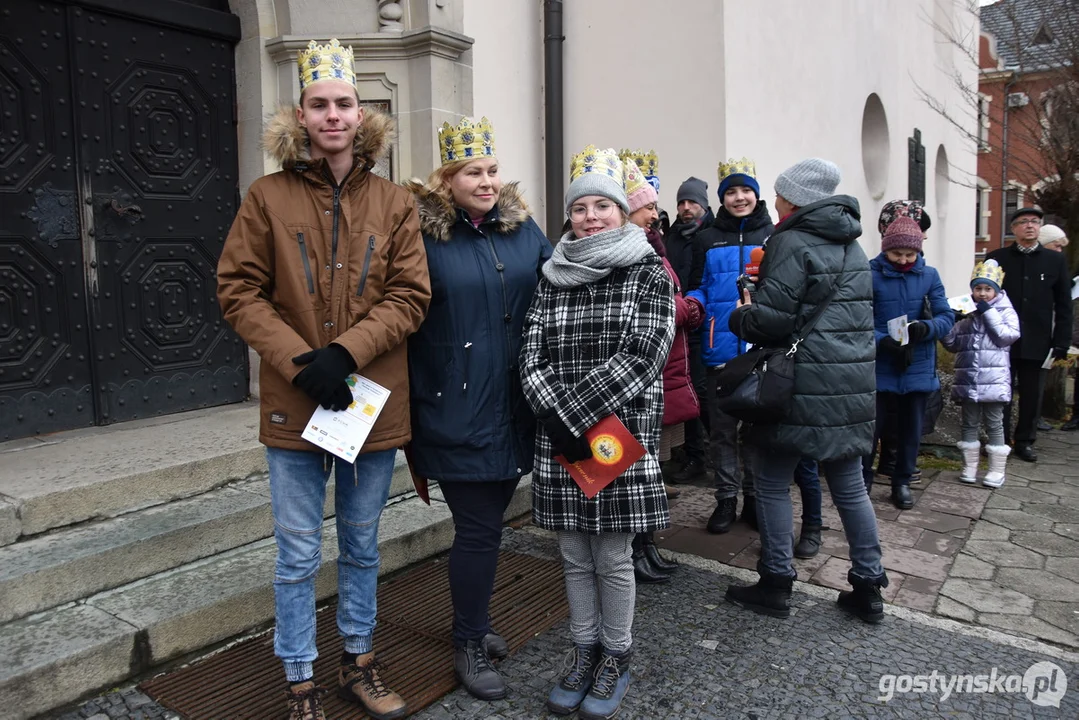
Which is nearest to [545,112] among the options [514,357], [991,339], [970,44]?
[991,339]

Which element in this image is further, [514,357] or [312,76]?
[514,357]

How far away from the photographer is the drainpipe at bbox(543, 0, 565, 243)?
683cm

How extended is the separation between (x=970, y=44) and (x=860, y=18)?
6569 millimetres

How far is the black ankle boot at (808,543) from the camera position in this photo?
4.34 meters

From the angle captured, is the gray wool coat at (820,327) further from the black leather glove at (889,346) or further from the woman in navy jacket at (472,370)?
the black leather glove at (889,346)

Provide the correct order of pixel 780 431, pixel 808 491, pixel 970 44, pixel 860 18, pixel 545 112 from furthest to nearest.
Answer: pixel 970 44, pixel 860 18, pixel 545 112, pixel 808 491, pixel 780 431

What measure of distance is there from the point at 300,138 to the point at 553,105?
4.55 meters

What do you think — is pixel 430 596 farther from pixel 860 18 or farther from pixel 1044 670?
pixel 860 18

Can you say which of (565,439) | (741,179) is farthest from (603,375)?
(741,179)

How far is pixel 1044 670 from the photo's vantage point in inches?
123

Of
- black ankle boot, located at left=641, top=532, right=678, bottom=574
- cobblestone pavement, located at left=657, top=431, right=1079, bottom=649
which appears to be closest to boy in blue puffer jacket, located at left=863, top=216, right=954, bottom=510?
cobblestone pavement, located at left=657, top=431, right=1079, bottom=649

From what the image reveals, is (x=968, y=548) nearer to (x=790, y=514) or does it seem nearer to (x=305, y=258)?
(x=790, y=514)

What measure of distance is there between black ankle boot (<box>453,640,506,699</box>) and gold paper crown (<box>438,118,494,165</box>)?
1.79 meters

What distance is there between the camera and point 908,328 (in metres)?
5.02
